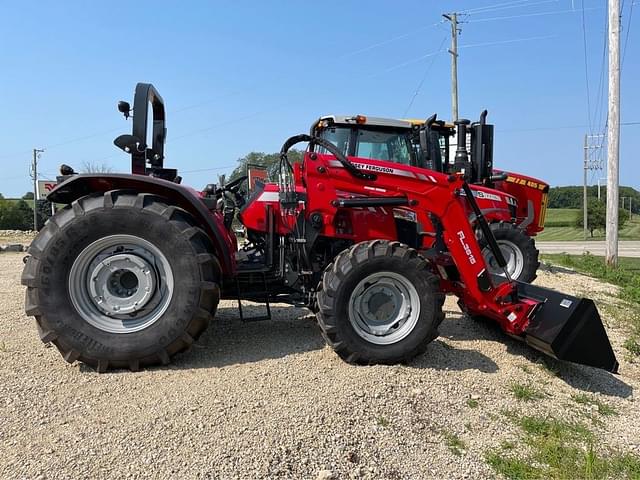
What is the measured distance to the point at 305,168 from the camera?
4520 millimetres

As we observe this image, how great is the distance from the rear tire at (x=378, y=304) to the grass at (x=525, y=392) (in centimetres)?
73

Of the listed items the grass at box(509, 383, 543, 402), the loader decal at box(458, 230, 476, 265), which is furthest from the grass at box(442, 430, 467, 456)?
the loader decal at box(458, 230, 476, 265)

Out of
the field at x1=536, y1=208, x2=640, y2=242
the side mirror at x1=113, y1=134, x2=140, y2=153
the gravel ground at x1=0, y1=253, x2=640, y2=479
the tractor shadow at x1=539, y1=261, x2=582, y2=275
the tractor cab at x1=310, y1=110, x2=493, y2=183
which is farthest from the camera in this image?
the field at x1=536, y1=208, x2=640, y2=242

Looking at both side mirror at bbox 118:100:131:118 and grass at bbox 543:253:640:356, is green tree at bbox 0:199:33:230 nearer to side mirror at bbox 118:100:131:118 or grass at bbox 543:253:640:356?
grass at bbox 543:253:640:356

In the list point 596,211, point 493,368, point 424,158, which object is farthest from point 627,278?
point 596,211

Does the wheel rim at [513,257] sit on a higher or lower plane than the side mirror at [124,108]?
lower

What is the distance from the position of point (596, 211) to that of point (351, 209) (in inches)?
Answer: 1761

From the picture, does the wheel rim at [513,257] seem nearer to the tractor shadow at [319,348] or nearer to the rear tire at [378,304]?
the tractor shadow at [319,348]

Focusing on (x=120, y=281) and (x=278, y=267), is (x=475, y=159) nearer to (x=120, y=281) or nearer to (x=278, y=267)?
(x=278, y=267)

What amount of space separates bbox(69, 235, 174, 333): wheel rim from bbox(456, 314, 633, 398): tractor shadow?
297cm

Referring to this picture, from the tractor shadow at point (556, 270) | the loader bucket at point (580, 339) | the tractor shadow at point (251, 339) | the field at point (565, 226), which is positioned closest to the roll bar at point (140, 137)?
the tractor shadow at point (251, 339)

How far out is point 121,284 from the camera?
3939 millimetres

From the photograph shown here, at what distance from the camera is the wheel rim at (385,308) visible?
13.9 feet

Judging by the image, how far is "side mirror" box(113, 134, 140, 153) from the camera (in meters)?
4.47
